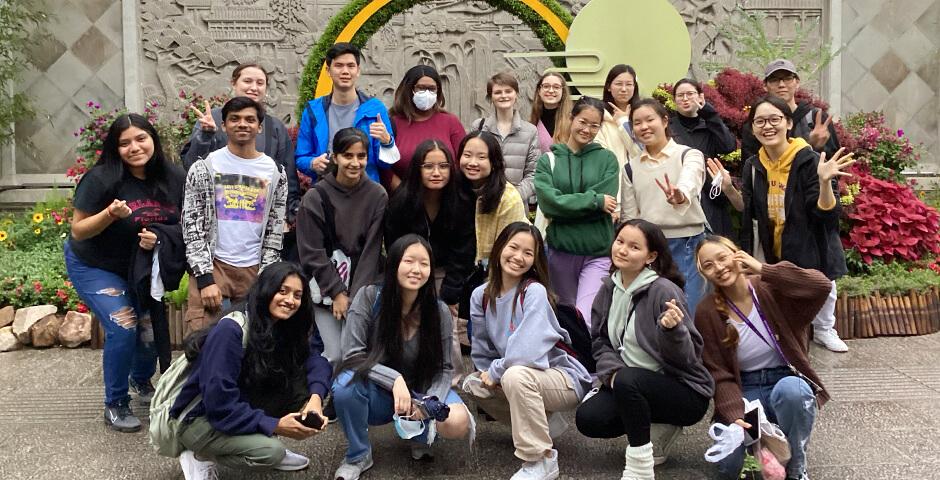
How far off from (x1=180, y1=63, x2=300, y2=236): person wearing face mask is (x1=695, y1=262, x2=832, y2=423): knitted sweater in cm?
228

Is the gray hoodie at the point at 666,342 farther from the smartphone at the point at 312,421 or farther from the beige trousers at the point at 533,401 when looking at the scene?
the smartphone at the point at 312,421

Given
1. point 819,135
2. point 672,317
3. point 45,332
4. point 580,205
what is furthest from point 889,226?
point 45,332

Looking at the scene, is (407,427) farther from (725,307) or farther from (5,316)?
(5,316)

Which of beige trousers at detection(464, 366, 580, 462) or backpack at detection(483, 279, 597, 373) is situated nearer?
beige trousers at detection(464, 366, 580, 462)

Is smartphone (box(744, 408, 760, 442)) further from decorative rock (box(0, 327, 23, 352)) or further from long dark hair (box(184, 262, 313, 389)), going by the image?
decorative rock (box(0, 327, 23, 352))

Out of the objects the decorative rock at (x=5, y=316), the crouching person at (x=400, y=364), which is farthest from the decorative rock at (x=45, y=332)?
the crouching person at (x=400, y=364)

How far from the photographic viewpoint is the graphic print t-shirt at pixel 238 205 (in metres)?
4.13

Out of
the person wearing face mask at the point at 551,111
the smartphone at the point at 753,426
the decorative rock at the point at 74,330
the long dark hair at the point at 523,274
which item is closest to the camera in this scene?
the smartphone at the point at 753,426

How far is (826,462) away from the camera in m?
3.62

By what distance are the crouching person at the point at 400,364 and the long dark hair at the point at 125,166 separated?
1.23 metres

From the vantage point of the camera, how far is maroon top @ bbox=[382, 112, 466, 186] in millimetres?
4785

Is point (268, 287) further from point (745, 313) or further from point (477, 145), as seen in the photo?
point (745, 313)

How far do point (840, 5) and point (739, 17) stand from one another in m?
1.20

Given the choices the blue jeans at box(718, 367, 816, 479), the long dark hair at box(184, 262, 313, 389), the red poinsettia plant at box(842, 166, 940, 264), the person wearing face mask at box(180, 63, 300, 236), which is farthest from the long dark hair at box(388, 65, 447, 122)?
the red poinsettia plant at box(842, 166, 940, 264)
